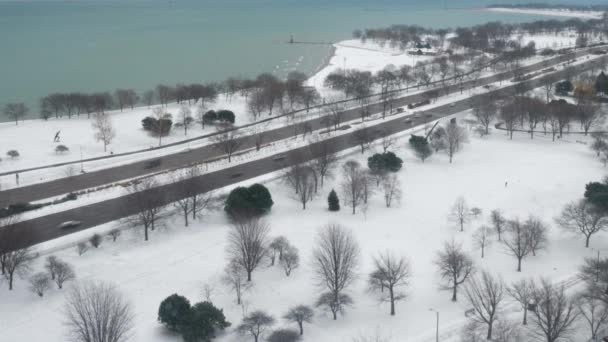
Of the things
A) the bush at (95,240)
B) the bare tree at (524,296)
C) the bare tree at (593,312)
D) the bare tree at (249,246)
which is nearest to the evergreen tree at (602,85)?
the bare tree at (593,312)

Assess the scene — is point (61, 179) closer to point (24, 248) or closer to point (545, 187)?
point (24, 248)

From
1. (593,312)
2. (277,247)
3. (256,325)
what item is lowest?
(256,325)

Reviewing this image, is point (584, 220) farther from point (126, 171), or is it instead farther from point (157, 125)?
point (157, 125)

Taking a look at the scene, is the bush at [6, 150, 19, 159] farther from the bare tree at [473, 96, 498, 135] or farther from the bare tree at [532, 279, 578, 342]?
the bare tree at [473, 96, 498, 135]

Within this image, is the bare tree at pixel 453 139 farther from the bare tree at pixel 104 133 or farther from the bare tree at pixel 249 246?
the bare tree at pixel 104 133

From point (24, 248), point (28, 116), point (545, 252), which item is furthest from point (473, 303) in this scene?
point (28, 116)

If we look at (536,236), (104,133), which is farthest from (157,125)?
(536,236)
